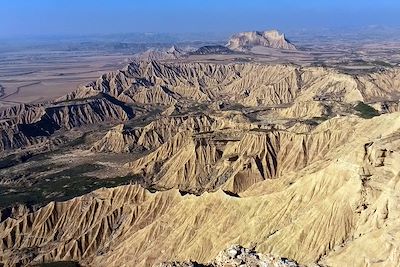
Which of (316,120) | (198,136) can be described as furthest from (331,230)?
(316,120)

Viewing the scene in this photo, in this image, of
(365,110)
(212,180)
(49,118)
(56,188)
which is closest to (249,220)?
(212,180)

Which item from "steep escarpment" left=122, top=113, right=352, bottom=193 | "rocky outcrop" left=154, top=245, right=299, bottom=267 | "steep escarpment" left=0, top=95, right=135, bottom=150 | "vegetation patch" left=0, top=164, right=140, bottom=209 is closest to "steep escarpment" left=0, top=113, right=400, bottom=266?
"steep escarpment" left=122, top=113, right=352, bottom=193

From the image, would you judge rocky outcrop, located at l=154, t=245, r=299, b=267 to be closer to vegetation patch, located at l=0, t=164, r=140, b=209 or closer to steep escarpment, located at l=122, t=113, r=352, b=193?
steep escarpment, located at l=122, t=113, r=352, b=193

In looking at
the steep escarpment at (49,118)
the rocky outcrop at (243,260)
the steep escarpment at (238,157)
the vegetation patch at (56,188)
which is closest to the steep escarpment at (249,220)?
the steep escarpment at (238,157)

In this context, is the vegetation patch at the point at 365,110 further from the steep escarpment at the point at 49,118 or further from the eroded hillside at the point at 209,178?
the steep escarpment at the point at 49,118

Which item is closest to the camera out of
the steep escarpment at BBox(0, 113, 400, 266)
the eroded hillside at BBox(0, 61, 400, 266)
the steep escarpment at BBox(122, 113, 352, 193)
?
the steep escarpment at BBox(0, 113, 400, 266)

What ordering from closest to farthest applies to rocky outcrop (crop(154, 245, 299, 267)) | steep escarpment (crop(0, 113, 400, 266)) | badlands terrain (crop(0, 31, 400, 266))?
rocky outcrop (crop(154, 245, 299, 267)) → steep escarpment (crop(0, 113, 400, 266)) → badlands terrain (crop(0, 31, 400, 266))
